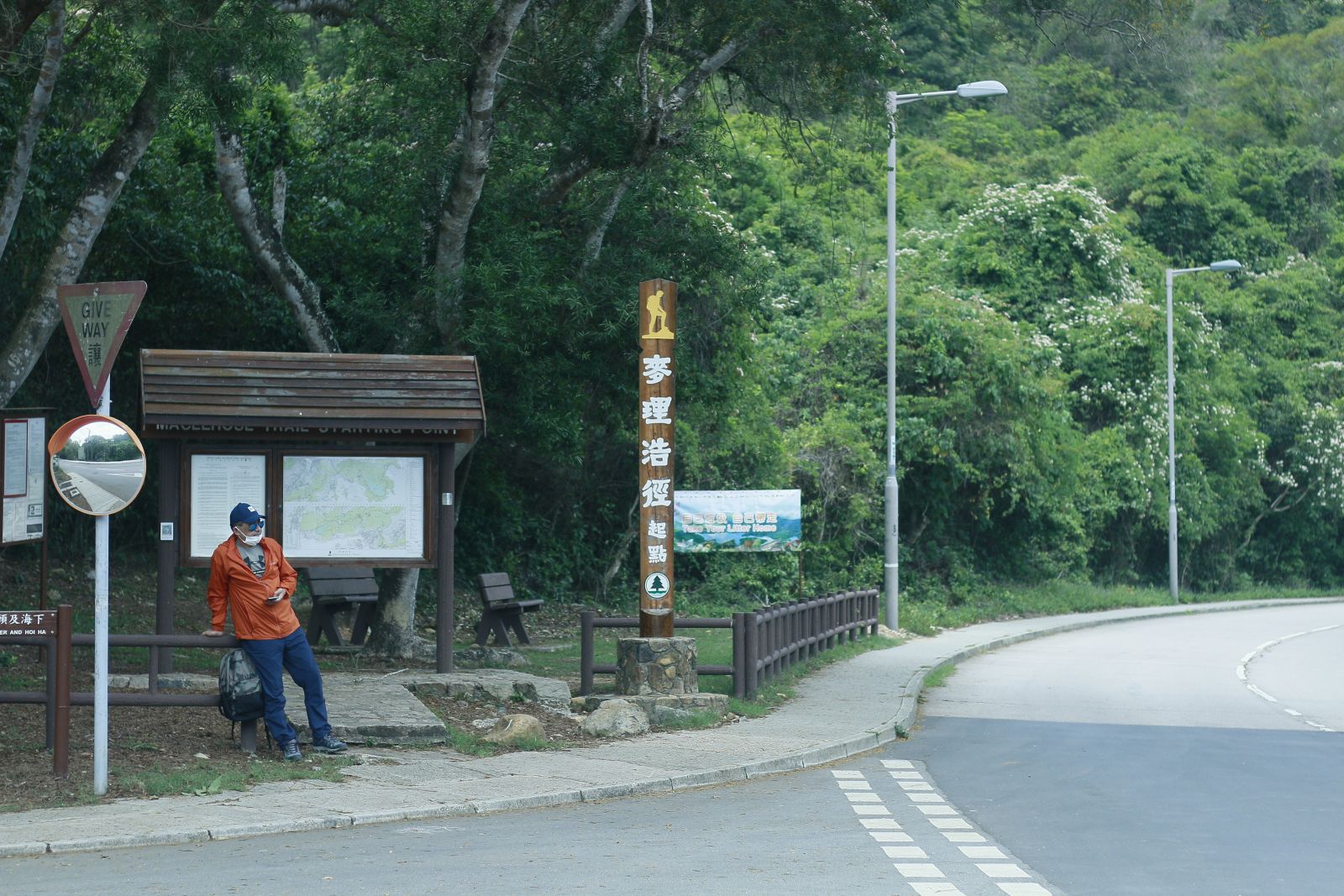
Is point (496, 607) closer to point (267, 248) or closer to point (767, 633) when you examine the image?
point (767, 633)

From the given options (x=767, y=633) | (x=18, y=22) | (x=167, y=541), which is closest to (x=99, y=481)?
(x=167, y=541)

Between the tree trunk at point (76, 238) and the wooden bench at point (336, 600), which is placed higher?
the tree trunk at point (76, 238)

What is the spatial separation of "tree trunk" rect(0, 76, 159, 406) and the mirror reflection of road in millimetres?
6141

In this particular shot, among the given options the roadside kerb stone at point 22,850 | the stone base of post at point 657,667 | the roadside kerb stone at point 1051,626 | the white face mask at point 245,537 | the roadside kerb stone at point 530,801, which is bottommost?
the roadside kerb stone at point 1051,626

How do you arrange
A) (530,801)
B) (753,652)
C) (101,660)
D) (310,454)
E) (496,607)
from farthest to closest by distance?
(496,607), (753,652), (310,454), (530,801), (101,660)

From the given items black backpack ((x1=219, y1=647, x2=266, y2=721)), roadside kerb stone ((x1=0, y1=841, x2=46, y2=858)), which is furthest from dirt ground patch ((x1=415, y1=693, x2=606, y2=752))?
roadside kerb stone ((x1=0, y1=841, x2=46, y2=858))

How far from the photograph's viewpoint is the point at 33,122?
15.1 m

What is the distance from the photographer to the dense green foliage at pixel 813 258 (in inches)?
722

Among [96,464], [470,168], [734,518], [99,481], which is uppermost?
[470,168]

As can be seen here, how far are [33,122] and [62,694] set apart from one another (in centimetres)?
754

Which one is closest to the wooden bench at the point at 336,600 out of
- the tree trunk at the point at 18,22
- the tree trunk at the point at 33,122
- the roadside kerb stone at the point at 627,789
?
the tree trunk at the point at 33,122

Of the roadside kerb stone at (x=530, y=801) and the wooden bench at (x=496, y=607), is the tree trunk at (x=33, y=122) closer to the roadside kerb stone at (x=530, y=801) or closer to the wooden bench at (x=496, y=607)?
the wooden bench at (x=496, y=607)

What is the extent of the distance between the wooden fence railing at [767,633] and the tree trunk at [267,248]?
5185 mm

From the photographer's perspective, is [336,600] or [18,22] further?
[336,600]
